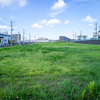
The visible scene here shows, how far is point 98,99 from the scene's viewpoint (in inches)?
73.2

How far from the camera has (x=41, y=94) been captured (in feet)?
6.42

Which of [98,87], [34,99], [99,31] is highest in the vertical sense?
[99,31]

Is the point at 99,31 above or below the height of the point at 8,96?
above

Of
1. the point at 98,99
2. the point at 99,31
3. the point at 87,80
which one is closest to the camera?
the point at 98,99

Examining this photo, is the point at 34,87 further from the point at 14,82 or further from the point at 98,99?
the point at 98,99

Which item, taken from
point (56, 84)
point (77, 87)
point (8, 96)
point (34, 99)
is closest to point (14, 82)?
point (8, 96)

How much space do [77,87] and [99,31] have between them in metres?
49.7

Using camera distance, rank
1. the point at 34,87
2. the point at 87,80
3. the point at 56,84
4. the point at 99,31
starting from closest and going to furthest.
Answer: the point at 34,87, the point at 56,84, the point at 87,80, the point at 99,31

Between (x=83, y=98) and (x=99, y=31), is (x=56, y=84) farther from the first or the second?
(x=99, y=31)

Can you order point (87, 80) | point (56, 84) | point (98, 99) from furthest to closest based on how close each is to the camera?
1. point (87, 80)
2. point (56, 84)
3. point (98, 99)

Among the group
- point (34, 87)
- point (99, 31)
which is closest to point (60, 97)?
point (34, 87)

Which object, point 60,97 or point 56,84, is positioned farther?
point 56,84

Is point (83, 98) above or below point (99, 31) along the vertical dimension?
below

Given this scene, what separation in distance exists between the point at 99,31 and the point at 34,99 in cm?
5054
